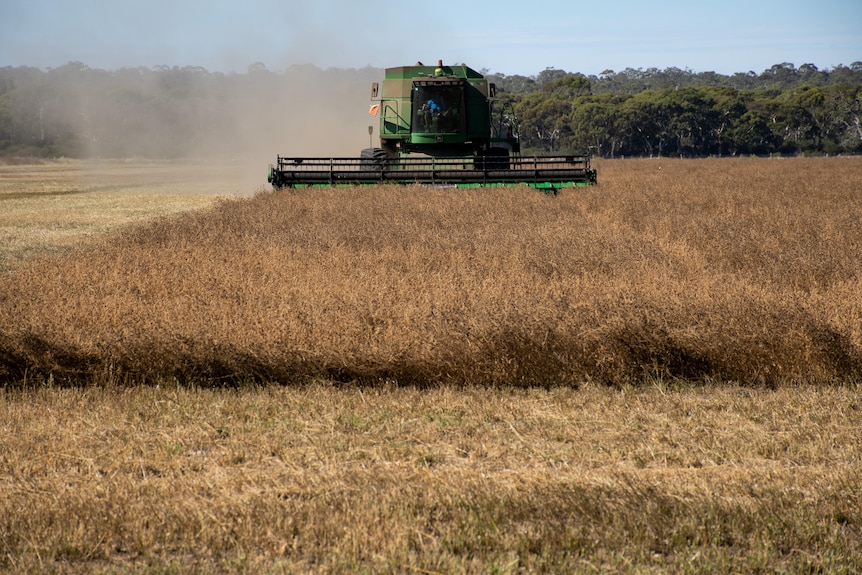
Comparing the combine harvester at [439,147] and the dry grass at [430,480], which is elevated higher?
the combine harvester at [439,147]

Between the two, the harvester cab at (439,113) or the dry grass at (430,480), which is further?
the harvester cab at (439,113)

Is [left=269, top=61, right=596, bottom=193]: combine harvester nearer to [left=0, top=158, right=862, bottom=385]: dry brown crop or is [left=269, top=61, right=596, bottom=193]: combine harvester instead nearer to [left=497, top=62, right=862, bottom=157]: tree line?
[left=0, top=158, right=862, bottom=385]: dry brown crop

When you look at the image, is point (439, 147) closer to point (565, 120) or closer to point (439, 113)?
point (439, 113)

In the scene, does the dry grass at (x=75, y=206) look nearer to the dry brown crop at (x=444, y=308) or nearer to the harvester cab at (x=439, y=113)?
the dry brown crop at (x=444, y=308)

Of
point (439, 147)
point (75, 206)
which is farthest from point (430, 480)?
point (75, 206)

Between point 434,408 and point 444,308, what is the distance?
135 cm

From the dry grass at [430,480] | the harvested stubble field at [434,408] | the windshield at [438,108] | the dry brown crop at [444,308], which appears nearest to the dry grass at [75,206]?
the dry brown crop at [444,308]

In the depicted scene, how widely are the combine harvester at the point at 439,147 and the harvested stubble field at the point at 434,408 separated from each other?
24.0ft

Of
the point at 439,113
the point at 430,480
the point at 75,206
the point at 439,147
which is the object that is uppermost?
the point at 439,113

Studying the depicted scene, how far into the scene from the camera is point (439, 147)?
19.4 metres

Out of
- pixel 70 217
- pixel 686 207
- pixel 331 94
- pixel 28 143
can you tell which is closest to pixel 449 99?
pixel 686 207

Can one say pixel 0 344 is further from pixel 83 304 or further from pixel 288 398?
pixel 288 398

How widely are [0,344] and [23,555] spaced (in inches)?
111

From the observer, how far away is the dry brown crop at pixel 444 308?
586cm
